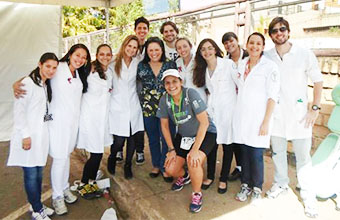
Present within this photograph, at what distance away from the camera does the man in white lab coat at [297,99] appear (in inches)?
98.0

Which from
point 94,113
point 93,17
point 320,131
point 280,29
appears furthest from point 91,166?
point 93,17

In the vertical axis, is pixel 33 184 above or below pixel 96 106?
below

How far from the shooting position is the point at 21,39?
16.4ft

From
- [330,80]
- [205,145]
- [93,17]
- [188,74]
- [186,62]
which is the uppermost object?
[93,17]

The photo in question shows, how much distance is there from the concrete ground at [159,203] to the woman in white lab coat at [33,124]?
2.16ft

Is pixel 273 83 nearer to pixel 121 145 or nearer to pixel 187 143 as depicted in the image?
pixel 187 143

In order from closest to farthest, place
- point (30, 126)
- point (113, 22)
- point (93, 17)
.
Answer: point (30, 126)
point (113, 22)
point (93, 17)

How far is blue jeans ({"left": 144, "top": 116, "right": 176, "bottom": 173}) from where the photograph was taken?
314 cm

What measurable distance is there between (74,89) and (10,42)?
3091mm

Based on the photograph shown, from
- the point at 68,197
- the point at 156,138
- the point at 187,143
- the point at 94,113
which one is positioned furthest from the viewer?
the point at 156,138

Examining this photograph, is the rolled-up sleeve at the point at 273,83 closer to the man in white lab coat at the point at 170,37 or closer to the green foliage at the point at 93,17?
the man in white lab coat at the point at 170,37

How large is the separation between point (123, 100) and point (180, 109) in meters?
0.71

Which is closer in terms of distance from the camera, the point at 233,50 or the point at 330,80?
the point at 233,50

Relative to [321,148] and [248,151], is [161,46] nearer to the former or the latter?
[248,151]
